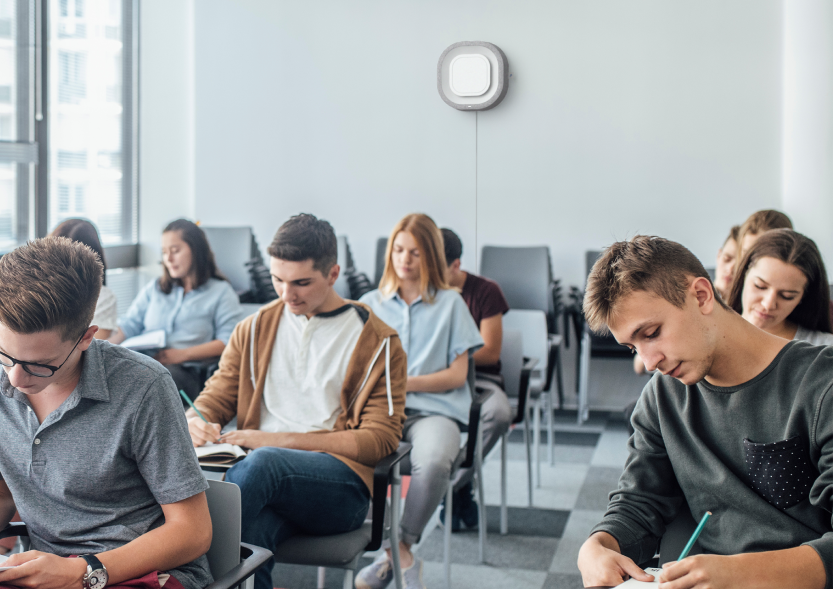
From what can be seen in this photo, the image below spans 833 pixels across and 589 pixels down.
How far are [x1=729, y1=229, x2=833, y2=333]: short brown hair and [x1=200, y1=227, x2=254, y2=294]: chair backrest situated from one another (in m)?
3.50

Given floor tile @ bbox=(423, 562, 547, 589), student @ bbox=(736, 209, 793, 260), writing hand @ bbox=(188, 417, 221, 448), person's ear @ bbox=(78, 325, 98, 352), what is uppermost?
student @ bbox=(736, 209, 793, 260)

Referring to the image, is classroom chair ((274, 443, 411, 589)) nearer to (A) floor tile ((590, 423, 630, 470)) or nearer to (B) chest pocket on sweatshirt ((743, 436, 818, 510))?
(B) chest pocket on sweatshirt ((743, 436, 818, 510))

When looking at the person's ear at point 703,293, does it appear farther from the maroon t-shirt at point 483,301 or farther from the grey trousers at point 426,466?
the maroon t-shirt at point 483,301

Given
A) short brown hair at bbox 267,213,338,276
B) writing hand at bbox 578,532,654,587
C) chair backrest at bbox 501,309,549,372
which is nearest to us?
writing hand at bbox 578,532,654,587

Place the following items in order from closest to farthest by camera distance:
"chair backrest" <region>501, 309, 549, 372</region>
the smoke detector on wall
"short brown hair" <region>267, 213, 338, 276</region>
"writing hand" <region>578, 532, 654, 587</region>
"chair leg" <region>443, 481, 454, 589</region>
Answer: "writing hand" <region>578, 532, 654, 587</region>, "short brown hair" <region>267, 213, 338, 276</region>, "chair leg" <region>443, 481, 454, 589</region>, "chair backrest" <region>501, 309, 549, 372</region>, the smoke detector on wall

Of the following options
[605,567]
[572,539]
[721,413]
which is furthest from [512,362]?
[605,567]

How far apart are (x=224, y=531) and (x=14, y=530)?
364 millimetres

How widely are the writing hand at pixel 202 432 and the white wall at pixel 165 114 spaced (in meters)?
3.99

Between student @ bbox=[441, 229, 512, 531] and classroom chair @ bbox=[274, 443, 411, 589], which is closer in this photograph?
classroom chair @ bbox=[274, 443, 411, 589]

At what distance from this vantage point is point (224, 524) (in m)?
1.32

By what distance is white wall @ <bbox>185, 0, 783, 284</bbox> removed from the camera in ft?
15.3

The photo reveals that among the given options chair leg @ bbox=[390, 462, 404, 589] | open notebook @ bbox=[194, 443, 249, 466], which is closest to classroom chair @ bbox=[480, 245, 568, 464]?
chair leg @ bbox=[390, 462, 404, 589]

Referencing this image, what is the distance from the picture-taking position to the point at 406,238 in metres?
2.80

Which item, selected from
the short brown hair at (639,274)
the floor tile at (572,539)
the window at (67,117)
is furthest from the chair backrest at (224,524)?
the window at (67,117)
